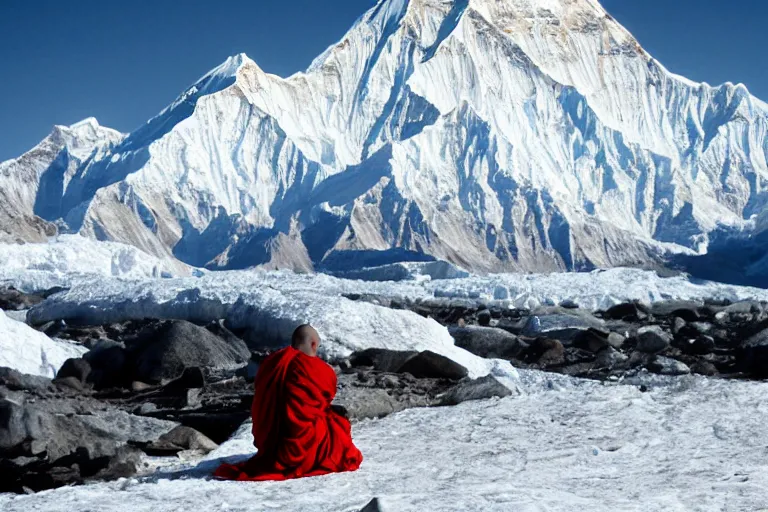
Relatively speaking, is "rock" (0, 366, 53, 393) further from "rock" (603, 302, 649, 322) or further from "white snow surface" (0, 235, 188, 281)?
"white snow surface" (0, 235, 188, 281)

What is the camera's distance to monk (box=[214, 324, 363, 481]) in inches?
220

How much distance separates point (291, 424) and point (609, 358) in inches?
329

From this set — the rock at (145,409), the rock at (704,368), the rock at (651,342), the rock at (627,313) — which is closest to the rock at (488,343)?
the rock at (651,342)

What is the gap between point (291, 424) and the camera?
5.56 meters

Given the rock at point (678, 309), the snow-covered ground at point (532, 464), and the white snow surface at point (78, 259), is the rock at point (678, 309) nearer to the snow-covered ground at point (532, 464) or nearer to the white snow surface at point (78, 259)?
the snow-covered ground at point (532, 464)

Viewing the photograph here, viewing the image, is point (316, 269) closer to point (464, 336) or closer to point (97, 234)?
point (97, 234)

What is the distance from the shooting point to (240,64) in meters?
131

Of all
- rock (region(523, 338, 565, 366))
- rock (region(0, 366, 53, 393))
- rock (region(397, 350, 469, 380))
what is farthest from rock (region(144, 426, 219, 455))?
rock (region(523, 338, 565, 366))

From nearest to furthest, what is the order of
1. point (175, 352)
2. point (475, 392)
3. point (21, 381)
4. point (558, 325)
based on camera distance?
point (475, 392)
point (21, 381)
point (175, 352)
point (558, 325)

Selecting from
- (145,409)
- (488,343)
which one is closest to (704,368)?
(488,343)

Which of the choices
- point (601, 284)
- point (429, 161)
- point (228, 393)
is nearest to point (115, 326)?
point (228, 393)

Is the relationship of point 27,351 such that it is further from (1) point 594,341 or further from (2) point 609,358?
(1) point 594,341

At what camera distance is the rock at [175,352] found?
38.3 ft

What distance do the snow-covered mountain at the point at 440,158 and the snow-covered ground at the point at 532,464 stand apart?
106615 millimetres
